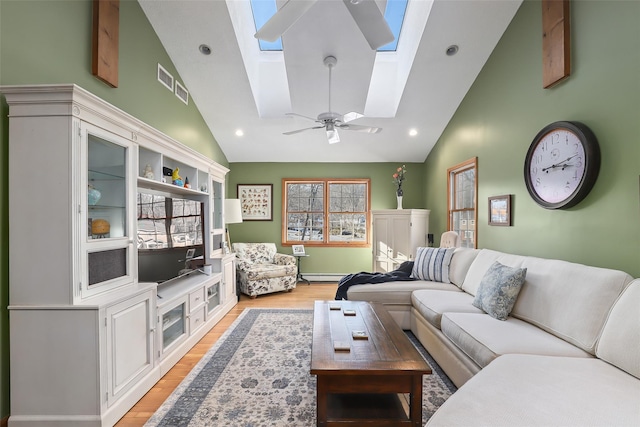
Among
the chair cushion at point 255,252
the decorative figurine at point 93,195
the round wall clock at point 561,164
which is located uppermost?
the round wall clock at point 561,164

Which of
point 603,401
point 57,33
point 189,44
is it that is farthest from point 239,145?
point 603,401

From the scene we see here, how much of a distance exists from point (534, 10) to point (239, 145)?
4.43 m

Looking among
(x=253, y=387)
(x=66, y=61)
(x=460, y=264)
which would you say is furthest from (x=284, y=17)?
(x=460, y=264)

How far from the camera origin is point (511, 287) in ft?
7.47

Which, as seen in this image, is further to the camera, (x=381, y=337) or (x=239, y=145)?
(x=239, y=145)

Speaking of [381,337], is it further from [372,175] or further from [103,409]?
[372,175]

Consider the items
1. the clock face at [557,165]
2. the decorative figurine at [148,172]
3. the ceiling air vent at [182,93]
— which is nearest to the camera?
the clock face at [557,165]

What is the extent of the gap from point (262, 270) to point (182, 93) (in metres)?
2.88

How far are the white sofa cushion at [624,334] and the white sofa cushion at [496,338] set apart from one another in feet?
0.53

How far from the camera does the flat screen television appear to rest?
2.54 m

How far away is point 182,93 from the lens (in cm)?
384

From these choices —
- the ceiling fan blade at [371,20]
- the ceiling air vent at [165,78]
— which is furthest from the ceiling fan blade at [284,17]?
the ceiling air vent at [165,78]

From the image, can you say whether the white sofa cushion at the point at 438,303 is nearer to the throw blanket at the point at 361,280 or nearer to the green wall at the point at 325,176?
the throw blanket at the point at 361,280

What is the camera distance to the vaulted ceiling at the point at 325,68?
9.94ft
